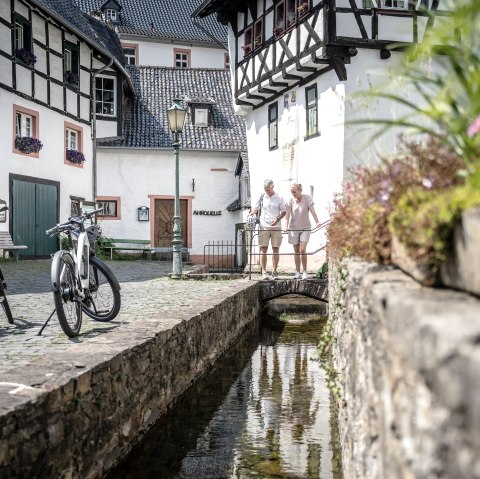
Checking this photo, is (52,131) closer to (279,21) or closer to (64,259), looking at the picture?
(279,21)

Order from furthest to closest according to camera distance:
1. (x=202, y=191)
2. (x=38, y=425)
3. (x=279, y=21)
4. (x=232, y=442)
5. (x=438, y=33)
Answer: (x=202, y=191), (x=279, y=21), (x=232, y=442), (x=38, y=425), (x=438, y=33)

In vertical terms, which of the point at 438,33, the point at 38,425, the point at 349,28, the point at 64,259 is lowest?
the point at 38,425

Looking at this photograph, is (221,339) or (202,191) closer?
(221,339)

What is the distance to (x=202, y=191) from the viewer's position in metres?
28.1

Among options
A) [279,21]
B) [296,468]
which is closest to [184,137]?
[279,21]

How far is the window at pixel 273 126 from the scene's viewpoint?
20.9 m

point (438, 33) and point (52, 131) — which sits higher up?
point (52, 131)

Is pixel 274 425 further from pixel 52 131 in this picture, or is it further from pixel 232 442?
pixel 52 131

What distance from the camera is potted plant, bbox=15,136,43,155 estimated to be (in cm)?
1986

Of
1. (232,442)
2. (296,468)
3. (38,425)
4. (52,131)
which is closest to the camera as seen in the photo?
(38,425)

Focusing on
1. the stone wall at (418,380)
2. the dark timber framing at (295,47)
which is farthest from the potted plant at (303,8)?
the stone wall at (418,380)

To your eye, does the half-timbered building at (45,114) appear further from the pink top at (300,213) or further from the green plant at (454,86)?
the green plant at (454,86)

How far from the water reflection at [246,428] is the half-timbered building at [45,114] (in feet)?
36.7

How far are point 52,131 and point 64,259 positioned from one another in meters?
16.2
